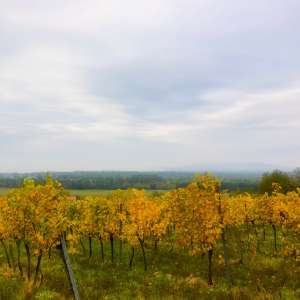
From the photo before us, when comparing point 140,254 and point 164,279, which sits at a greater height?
point 164,279

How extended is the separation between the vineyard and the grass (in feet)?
0.25

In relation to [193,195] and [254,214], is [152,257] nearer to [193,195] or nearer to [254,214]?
[193,195]

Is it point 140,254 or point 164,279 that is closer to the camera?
point 164,279

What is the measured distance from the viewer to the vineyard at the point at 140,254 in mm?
26766

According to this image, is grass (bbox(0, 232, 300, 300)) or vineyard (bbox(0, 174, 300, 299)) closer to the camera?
vineyard (bbox(0, 174, 300, 299))

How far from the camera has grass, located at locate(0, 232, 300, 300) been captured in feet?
90.7

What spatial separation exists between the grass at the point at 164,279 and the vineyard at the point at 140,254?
8 centimetres

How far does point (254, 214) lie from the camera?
167 ft

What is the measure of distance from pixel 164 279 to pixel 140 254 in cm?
1074

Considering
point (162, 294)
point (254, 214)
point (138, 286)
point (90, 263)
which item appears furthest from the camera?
point (254, 214)

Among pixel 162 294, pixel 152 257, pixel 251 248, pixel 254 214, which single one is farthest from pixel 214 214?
pixel 254 214

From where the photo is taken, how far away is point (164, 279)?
32188 millimetres

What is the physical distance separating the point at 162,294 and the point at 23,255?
19.0 meters

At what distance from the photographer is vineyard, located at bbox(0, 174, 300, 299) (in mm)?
26766
